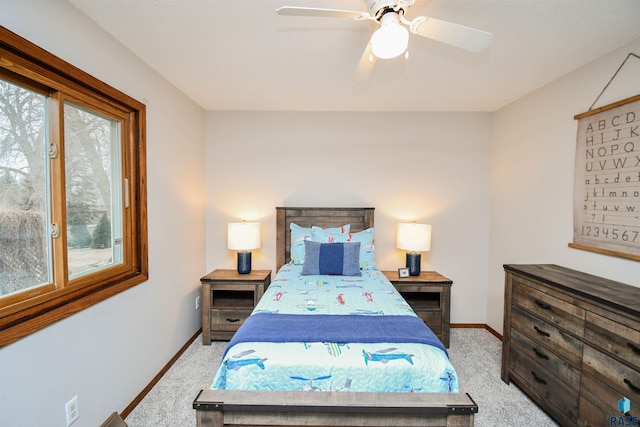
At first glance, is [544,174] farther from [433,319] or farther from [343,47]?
[343,47]

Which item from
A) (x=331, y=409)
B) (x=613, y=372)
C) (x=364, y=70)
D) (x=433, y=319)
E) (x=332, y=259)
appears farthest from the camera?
(x=433, y=319)

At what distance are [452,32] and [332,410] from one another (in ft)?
6.18

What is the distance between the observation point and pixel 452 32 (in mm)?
1340

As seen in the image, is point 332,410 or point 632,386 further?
point 632,386

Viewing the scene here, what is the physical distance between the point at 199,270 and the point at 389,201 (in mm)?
2426

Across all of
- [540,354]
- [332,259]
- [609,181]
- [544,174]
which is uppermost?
[544,174]

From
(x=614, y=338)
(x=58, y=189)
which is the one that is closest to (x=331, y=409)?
(x=614, y=338)

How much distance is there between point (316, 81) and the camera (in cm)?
245

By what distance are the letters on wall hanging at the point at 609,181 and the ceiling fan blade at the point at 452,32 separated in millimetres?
1324

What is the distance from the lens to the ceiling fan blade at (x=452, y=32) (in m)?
1.29

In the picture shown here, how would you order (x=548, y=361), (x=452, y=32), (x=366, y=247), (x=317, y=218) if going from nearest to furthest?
(x=452, y=32)
(x=548, y=361)
(x=366, y=247)
(x=317, y=218)

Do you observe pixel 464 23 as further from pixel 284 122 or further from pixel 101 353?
pixel 101 353

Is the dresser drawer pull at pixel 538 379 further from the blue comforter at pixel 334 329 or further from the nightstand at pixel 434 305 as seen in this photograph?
the blue comforter at pixel 334 329

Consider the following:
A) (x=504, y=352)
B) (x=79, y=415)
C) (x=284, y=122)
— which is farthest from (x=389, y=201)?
(x=79, y=415)
